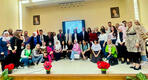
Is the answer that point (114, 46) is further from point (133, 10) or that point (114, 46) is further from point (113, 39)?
point (133, 10)

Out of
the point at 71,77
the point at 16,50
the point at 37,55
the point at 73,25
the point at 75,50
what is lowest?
the point at 71,77

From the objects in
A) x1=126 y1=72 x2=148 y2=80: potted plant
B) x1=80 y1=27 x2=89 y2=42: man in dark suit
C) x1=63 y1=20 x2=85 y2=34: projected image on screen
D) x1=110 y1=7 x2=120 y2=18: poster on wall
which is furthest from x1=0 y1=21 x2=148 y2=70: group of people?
x1=110 y1=7 x2=120 y2=18: poster on wall

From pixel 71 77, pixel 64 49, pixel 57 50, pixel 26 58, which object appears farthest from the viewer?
pixel 64 49

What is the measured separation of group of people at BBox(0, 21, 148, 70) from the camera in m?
2.56

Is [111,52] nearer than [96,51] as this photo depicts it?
Yes

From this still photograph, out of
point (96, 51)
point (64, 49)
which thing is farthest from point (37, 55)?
point (96, 51)

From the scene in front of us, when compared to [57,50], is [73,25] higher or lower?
higher

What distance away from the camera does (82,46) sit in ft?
15.3

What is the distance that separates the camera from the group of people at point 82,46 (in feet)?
8.39

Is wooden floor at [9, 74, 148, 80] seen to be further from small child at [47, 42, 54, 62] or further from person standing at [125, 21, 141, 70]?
small child at [47, 42, 54, 62]

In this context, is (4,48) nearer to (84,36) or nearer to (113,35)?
(84,36)

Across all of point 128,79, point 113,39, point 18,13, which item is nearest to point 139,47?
point 128,79

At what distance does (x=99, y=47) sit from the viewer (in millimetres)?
4059

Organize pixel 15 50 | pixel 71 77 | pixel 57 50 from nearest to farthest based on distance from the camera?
pixel 71 77 → pixel 15 50 → pixel 57 50
